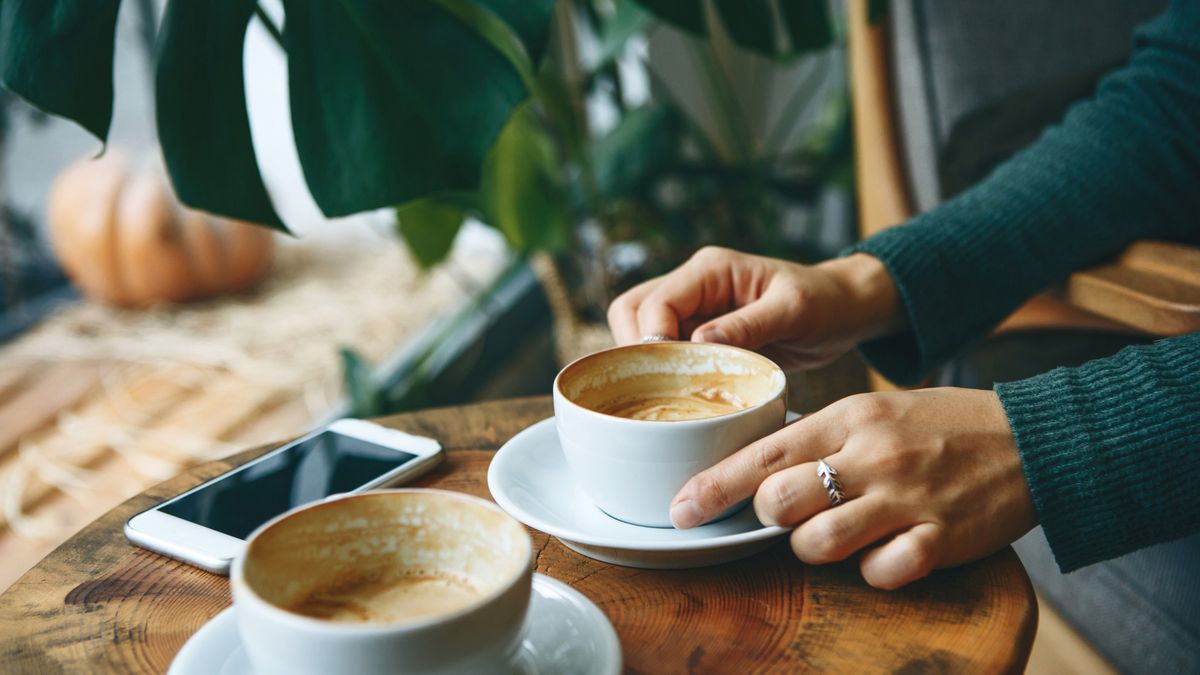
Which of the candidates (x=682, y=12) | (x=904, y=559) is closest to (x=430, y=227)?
(x=682, y=12)

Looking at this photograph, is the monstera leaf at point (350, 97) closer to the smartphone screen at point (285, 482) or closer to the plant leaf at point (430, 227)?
the smartphone screen at point (285, 482)

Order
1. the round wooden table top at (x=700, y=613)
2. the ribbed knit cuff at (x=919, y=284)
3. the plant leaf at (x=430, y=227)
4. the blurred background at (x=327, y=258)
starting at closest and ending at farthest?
1. the round wooden table top at (x=700, y=613)
2. the ribbed knit cuff at (x=919, y=284)
3. the plant leaf at (x=430, y=227)
4. the blurred background at (x=327, y=258)

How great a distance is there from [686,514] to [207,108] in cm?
49

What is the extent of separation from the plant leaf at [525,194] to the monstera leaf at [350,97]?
717mm

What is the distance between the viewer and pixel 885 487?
554mm

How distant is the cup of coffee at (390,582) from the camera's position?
383 millimetres

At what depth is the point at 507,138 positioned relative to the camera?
1503 millimetres

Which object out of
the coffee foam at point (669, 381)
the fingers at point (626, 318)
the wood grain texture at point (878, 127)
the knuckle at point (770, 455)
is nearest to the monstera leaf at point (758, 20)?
the wood grain texture at point (878, 127)

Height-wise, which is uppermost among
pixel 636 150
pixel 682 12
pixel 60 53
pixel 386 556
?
pixel 60 53

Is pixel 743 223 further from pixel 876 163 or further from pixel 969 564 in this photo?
pixel 969 564

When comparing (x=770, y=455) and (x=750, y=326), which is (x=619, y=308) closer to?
(x=750, y=326)

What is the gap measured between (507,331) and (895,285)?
1.64 m

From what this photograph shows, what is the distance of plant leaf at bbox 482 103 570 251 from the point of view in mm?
1516

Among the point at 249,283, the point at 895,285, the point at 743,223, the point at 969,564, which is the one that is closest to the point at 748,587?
the point at 969,564
